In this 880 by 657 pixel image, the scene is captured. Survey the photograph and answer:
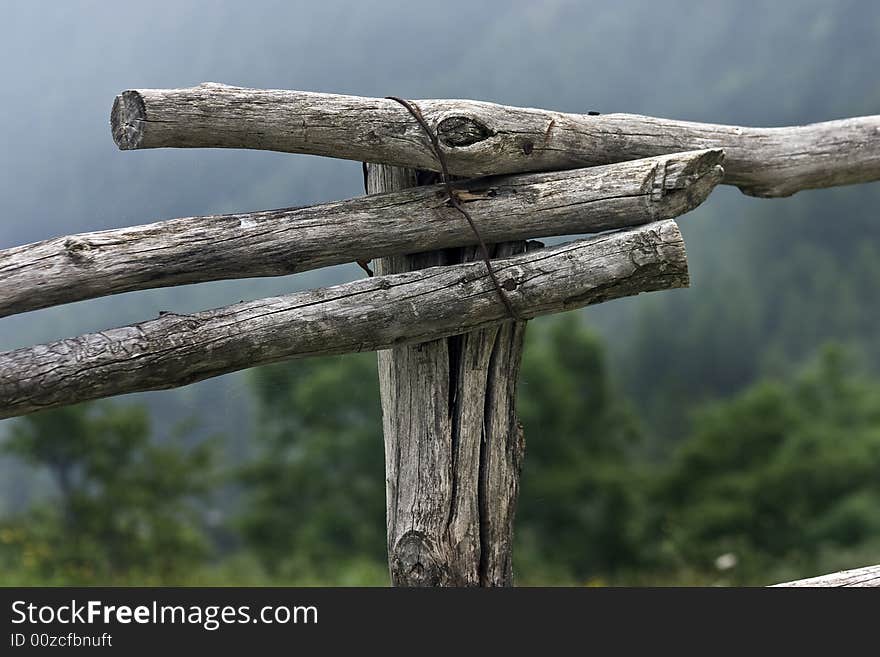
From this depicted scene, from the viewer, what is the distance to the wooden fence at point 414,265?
5.13 feet

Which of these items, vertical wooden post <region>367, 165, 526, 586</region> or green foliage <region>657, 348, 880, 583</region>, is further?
green foliage <region>657, 348, 880, 583</region>

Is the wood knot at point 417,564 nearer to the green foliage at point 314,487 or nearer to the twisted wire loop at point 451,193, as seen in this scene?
the twisted wire loop at point 451,193

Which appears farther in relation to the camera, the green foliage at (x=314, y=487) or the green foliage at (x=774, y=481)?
the green foliage at (x=774, y=481)

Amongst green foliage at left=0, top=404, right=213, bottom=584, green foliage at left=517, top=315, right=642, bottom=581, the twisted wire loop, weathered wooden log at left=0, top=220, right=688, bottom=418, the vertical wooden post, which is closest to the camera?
weathered wooden log at left=0, top=220, right=688, bottom=418

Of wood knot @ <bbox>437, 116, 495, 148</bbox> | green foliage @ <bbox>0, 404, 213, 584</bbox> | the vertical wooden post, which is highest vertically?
green foliage @ <bbox>0, 404, 213, 584</bbox>

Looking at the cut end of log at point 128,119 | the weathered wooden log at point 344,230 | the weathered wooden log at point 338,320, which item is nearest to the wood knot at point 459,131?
the weathered wooden log at point 344,230

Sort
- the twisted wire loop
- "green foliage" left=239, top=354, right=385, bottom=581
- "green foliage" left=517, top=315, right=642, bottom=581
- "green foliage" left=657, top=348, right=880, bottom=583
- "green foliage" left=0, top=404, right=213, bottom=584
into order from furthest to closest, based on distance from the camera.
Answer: "green foliage" left=517, top=315, right=642, bottom=581 < "green foliage" left=657, top=348, right=880, bottom=583 < "green foliage" left=239, top=354, right=385, bottom=581 < "green foliage" left=0, top=404, right=213, bottom=584 < the twisted wire loop

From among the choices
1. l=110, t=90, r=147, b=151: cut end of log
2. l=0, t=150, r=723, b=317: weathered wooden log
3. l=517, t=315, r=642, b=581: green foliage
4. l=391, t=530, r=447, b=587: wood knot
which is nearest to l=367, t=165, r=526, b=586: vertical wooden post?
l=391, t=530, r=447, b=587: wood knot

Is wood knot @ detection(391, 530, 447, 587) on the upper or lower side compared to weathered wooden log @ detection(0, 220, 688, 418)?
lower

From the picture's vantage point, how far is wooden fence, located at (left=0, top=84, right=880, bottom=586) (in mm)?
1564

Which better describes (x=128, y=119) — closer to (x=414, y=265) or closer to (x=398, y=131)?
(x=398, y=131)

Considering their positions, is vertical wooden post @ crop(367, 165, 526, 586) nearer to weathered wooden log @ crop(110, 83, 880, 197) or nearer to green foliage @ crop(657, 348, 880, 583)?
weathered wooden log @ crop(110, 83, 880, 197)

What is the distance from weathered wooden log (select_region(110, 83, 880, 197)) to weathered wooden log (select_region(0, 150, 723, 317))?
72 mm
